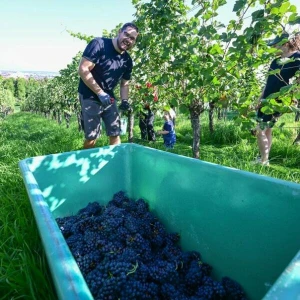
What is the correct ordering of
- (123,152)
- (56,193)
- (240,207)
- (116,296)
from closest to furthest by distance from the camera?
1. (116,296)
2. (240,207)
3. (56,193)
4. (123,152)

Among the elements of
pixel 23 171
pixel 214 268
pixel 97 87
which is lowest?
pixel 214 268

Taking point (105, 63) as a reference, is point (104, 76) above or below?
below

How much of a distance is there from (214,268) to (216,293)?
12.9 inches

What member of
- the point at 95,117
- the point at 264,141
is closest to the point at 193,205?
the point at 95,117

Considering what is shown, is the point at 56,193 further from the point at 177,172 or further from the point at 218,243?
the point at 218,243

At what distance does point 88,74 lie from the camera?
226cm

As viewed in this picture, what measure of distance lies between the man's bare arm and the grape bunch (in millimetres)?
1047

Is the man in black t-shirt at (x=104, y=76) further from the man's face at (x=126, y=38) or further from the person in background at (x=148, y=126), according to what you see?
the person in background at (x=148, y=126)

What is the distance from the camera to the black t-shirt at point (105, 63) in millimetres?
2273

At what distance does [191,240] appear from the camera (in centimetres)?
158

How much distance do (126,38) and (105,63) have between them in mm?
300

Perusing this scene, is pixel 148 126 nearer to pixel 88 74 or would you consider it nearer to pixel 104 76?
pixel 104 76

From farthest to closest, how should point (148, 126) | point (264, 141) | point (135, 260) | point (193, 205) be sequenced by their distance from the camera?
Answer: 1. point (148, 126)
2. point (264, 141)
3. point (193, 205)
4. point (135, 260)

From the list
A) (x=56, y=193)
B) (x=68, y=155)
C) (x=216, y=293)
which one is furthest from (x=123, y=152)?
(x=216, y=293)
